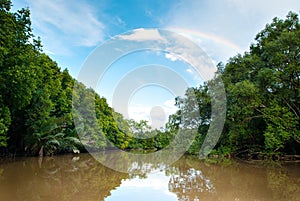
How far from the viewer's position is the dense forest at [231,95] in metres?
8.14

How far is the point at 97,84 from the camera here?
941cm

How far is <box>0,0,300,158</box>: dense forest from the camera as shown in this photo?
26.7 ft

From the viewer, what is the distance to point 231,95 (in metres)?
12.5

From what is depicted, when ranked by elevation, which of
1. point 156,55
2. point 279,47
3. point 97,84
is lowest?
point 97,84

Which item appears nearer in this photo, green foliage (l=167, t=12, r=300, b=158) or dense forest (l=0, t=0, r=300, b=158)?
dense forest (l=0, t=0, r=300, b=158)

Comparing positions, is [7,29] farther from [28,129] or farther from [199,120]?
[199,120]

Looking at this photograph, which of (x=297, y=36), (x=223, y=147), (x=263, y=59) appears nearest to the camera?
(x=297, y=36)

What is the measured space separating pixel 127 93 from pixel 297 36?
8.17 m

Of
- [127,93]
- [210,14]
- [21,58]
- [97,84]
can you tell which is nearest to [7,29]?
[21,58]

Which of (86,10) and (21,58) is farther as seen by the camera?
(86,10)

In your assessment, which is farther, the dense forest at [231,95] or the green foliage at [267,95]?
the green foliage at [267,95]

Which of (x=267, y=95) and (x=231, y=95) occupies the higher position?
(x=267, y=95)

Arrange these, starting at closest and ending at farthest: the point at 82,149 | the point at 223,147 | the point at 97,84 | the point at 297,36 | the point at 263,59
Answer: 1. the point at 97,84
2. the point at 297,36
3. the point at 263,59
4. the point at 223,147
5. the point at 82,149

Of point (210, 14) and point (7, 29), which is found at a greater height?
point (210, 14)
